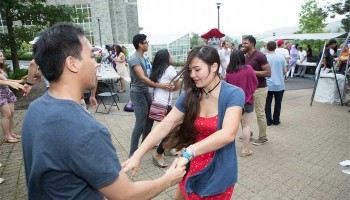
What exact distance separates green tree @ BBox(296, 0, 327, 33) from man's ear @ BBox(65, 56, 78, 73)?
3210cm

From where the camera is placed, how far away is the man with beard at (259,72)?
458 centimetres

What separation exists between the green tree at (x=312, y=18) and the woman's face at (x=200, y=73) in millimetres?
31007

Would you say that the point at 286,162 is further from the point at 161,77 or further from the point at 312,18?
the point at 312,18

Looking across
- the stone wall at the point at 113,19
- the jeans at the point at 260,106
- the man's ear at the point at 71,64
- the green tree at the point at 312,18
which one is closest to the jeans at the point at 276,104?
the jeans at the point at 260,106

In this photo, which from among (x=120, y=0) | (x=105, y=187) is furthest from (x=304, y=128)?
(x=120, y=0)

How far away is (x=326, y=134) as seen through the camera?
535 cm

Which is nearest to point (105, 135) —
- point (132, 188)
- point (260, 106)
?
point (132, 188)

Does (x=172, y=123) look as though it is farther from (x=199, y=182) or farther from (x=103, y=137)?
(x=103, y=137)

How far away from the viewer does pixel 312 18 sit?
28.8m

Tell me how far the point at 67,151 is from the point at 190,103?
46.3 inches

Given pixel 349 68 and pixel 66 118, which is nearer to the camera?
pixel 66 118

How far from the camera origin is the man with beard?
15.0 feet

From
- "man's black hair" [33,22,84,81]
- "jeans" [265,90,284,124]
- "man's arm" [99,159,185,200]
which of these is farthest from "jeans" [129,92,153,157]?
Result: "jeans" [265,90,284,124]

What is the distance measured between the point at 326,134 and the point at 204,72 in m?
4.69
